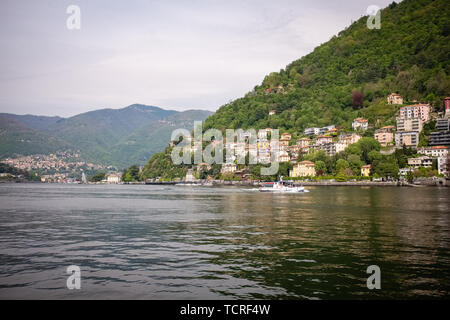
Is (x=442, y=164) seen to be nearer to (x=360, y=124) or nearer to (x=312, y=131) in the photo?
(x=360, y=124)

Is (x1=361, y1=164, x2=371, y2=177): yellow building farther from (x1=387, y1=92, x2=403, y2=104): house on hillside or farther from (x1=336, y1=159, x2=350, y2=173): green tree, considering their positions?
(x1=387, y1=92, x2=403, y2=104): house on hillside

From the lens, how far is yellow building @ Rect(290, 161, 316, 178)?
13088 cm

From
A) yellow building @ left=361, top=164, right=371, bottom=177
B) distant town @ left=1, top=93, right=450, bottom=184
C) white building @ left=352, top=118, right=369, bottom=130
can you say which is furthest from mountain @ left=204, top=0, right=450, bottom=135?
yellow building @ left=361, top=164, right=371, bottom=177

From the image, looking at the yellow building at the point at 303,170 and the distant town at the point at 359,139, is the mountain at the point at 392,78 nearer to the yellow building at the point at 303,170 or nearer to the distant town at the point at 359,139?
the distant town at the point at 359,139

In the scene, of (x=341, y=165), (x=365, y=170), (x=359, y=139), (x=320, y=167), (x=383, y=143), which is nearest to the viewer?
(x=365, y=170)

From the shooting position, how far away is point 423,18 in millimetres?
192000

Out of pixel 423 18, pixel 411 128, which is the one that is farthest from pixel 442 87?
pixel 423 18

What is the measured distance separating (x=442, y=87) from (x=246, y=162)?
257 feet

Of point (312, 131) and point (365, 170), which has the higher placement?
point (312, 131)

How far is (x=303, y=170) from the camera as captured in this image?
133250 millimetres

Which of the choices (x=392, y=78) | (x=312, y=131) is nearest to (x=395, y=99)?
(x=392, y=78)

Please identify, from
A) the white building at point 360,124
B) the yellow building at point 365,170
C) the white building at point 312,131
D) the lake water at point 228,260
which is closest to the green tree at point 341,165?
the yellow building at point 365,170

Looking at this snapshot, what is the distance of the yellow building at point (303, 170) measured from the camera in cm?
13088

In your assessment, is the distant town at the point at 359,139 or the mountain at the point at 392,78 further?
the mountain at the point at 392,78
